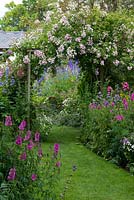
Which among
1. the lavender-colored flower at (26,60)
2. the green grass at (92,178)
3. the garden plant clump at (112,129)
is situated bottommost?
the green grass at (92,178)

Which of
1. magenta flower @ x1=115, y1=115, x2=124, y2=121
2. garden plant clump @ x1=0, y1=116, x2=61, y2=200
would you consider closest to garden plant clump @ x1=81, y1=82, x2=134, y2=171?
magenta flower @ x1=115, y1=115, x2=124, y2=121

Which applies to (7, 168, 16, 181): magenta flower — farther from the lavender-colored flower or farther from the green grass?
the lavender-colored flower

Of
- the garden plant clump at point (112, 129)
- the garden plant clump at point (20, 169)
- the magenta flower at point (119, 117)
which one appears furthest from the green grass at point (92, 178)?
the garden plant clump at point (20, 169)

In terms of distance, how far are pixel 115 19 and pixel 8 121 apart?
5714 millimetres

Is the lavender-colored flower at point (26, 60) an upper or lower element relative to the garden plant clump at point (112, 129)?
upper

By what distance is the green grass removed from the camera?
16.9 feet

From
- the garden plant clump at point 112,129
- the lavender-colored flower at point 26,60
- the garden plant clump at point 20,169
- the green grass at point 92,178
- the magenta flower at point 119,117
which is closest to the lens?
the garden plant clump at point 20,169

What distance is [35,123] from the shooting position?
8555 mm

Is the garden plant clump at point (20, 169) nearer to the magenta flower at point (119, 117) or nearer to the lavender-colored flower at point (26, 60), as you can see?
the magenta flower at point (119, 117)

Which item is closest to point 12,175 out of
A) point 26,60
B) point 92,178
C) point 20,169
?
point 20,169

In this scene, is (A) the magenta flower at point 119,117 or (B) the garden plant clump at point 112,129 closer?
(B) the garden plant clump at point 112,129

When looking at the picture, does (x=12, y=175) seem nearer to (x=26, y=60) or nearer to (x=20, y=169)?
(x=20, y=169)

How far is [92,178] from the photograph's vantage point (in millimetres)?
5887

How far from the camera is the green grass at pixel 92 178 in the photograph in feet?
16.9
